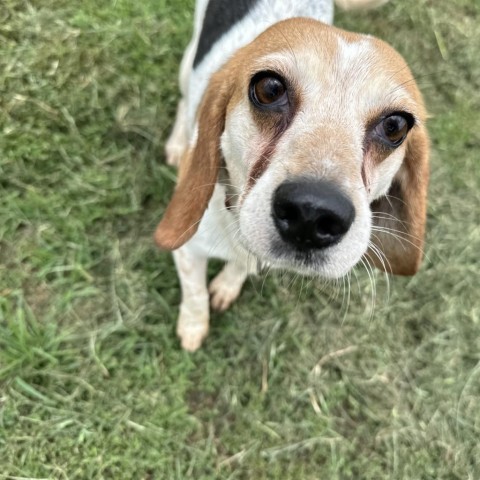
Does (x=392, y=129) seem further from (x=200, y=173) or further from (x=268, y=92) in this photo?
(x=200, y=173)

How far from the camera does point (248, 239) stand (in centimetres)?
238

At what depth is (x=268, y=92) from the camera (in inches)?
99.7

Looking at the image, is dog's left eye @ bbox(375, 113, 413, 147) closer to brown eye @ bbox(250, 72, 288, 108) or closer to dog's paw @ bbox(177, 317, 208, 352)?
brown eye @ bbox(250, 72, 288, 108)

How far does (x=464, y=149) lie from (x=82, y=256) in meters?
3.27

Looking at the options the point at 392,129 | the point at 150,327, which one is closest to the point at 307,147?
the point at 392,129

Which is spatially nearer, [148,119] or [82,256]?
[82,256]

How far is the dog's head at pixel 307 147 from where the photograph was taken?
2.21 meters

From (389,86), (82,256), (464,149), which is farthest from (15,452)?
(464,149)

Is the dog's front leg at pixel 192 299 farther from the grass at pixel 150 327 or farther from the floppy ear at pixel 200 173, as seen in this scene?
the floppy ear at pixel 200 173

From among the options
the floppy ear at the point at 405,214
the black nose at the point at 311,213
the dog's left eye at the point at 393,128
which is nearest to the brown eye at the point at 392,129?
the dog's left eye at the point at 393,128

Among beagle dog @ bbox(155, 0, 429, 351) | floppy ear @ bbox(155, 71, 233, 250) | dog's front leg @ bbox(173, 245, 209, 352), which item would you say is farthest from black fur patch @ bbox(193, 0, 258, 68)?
dog's front leg @ bbox(173, 245, 209, 352)

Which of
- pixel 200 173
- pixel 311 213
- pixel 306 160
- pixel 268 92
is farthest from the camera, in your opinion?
pixel 200 173

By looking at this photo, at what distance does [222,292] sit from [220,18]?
1781mm

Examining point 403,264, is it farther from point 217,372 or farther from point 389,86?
point 217,372
